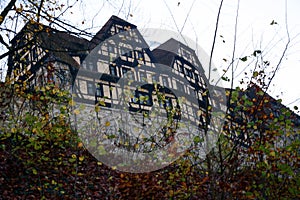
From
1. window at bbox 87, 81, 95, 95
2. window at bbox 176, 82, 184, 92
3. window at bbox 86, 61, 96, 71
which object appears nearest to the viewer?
window at bbox 176, 82, 184, 92

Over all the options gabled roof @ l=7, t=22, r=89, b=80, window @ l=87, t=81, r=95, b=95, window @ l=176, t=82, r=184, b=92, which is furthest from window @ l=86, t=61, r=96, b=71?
gabled roof @ l=7, t=22, r=89, b=80

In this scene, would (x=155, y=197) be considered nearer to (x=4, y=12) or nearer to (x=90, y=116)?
(x=90, y=116)

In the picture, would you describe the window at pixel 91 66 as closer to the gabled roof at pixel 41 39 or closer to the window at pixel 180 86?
the window at pixel 180 86

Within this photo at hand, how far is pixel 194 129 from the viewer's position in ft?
26.5

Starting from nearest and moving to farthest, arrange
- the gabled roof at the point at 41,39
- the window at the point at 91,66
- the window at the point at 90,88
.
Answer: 1. the gabled roof at the point at 41,39
2. the window at the point at 90,88
3. the window at the point at 91,66

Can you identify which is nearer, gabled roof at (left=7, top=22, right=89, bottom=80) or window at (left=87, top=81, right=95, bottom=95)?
gabled roof at (left=7, top=22, right=89, bottom=80)

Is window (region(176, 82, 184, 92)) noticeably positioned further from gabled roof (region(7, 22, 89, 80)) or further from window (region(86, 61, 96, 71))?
gabled roof (region(7, 22, 89, 80))

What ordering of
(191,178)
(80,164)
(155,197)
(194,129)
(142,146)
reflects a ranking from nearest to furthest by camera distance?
(155,197), (191,178), (80,164), (142,146), (194,129)

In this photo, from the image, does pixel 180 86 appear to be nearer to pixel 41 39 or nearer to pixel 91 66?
pixel 91 66

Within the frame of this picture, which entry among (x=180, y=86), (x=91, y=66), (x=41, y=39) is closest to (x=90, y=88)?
(x=91, y=66)

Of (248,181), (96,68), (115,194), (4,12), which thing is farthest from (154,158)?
(96,68)

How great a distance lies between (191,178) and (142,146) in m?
1.76

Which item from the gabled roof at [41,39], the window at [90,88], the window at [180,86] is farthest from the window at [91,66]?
the gabled roof at [41,39]

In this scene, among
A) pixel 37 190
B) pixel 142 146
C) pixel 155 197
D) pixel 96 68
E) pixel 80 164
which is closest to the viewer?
pixel 37 190
